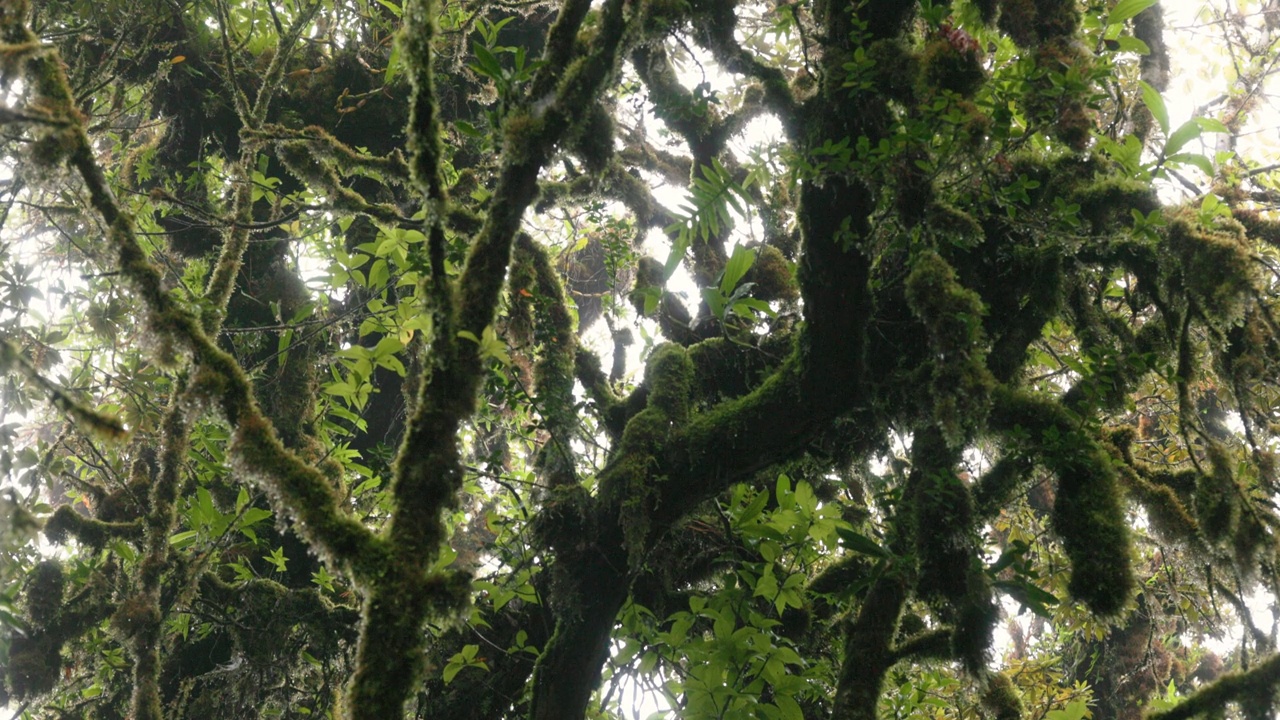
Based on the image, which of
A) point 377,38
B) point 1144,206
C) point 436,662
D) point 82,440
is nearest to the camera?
point 1144,206

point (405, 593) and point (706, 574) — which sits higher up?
point (706, 574)

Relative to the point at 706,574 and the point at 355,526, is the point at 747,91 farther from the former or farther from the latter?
the point at 355,526

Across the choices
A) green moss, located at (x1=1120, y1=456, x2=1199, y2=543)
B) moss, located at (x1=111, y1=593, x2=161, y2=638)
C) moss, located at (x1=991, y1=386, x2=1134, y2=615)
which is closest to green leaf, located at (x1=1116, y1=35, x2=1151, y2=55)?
moss, located at (x1=991, y1=386, x2=1134, y2=615)

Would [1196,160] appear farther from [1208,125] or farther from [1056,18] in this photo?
[1056,18]

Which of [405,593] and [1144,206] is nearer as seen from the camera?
[405,593]

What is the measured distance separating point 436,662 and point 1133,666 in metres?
5.83

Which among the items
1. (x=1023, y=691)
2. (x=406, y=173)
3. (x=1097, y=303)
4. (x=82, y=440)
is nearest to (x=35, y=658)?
(x=82, y=440)

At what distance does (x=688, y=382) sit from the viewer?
3.62 meters

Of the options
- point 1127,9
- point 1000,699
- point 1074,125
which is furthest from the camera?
point 1000,699

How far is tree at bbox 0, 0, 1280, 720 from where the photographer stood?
2154 mm

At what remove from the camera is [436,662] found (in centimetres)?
352

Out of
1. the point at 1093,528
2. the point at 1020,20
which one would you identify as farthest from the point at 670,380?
the point at 1020,20

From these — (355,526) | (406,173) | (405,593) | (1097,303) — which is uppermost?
(406,173)

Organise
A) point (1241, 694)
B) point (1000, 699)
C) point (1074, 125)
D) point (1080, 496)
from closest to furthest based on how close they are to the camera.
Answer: point (1241, 694) < point (1080, 496) < point (1074, 125) < point (1000, 699)
